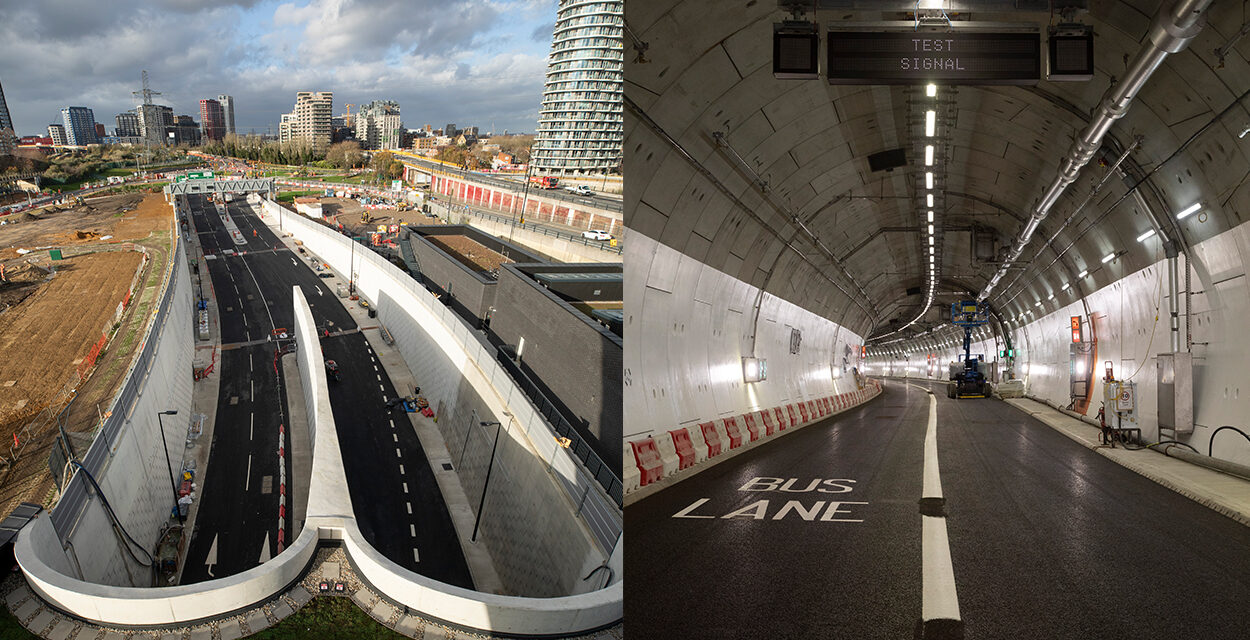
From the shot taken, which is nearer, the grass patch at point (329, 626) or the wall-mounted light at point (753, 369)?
the grass patch at point (329, 626)

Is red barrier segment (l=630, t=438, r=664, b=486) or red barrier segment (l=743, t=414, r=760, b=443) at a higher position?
red barrier segment (l=630, t=438, r=664, b=486)

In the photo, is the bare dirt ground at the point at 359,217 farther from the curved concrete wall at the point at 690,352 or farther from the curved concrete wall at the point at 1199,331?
the curved concrete wall at the point at 1199,331

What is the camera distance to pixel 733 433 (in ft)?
56.3

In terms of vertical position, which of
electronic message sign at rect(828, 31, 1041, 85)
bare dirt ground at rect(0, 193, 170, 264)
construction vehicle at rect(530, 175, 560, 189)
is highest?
construction vehicle at rect(530, 175, 560, 189)

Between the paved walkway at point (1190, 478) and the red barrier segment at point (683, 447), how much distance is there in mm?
7006

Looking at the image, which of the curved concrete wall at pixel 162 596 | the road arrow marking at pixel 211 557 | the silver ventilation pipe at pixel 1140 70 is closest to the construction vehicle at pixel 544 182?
the road arrow marking at pixel 211 557

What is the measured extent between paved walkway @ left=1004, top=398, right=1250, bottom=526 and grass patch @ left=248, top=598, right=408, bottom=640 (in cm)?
1385

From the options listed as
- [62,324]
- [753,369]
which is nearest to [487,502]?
[753,369]

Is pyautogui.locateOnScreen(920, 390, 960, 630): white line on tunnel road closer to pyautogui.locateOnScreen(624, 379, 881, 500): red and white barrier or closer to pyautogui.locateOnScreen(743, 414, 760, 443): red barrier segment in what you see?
pyautogui.locateOnScreen(624, 379, 881, 500): red and white barrier

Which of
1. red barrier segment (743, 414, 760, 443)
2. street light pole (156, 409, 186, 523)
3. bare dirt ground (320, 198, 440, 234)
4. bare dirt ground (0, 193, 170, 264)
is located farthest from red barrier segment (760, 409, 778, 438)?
bare dirt ground (320, 198, 440, 234)

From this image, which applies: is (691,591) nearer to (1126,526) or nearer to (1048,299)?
(1126,526)

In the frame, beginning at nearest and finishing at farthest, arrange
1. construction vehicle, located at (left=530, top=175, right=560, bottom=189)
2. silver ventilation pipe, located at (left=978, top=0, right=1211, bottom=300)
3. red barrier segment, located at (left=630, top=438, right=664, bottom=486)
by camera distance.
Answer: silver ventilation pipe, located at (left=978, top=0, right=1211, bottom=300), red barrier segment, located at (left=630, top=438, right=664, bottom=486), construction vehicle, located at (left=530, top=175, right=560, bottom=189)

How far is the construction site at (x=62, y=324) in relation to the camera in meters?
39.2

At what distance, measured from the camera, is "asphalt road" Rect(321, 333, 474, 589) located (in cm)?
2838
